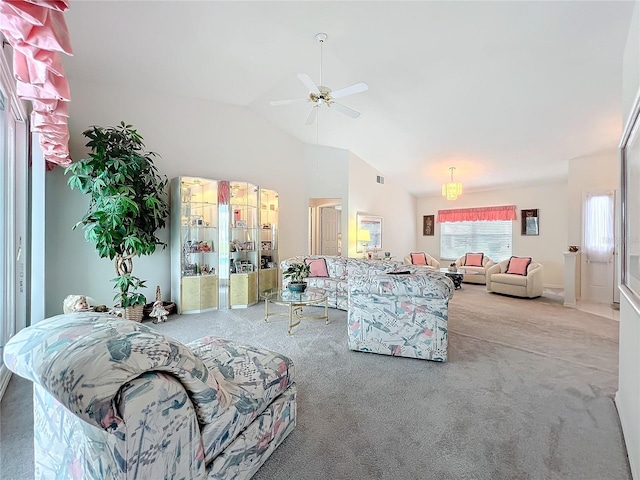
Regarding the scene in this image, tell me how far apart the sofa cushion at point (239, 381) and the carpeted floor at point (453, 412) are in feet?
1.15

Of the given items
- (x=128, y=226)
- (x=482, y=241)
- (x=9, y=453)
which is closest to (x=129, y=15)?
(x=128, y=226)

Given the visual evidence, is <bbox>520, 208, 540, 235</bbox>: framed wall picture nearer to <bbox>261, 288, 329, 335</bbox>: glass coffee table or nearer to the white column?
the white column

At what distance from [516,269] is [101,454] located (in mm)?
6913

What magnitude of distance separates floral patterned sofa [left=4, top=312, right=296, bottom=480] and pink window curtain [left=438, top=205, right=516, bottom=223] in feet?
26.3

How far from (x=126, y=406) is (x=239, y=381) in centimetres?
66

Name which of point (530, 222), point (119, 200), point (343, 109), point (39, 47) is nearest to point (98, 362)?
point (39, 47)

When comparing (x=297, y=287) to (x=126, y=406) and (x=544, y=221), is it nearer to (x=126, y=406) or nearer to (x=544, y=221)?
(x=126, y=406)

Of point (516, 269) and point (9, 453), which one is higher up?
point (516, 269)

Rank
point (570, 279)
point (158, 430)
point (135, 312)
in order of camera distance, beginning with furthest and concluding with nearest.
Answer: point (570, 279)
point (135, 312)
point (158, 430)

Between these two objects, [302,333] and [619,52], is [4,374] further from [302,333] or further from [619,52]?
[619,52]

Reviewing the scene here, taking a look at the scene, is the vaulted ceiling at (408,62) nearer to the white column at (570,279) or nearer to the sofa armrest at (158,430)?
the white column at (570,279)

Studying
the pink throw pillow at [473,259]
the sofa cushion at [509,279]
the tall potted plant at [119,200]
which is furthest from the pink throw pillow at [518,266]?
the tall potted plant at [119,200]

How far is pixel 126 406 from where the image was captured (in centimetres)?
97

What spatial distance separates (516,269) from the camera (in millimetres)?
6066
